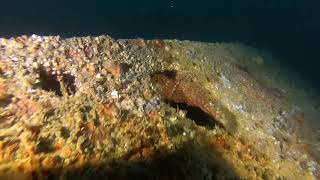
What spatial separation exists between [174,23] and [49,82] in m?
16.2

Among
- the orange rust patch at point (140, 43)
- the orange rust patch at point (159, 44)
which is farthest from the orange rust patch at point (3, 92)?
the orange rust patch at point (159, 44)

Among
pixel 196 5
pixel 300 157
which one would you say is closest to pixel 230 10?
pixel 196 5

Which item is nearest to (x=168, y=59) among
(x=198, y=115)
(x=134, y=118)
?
(x=198, y=115)

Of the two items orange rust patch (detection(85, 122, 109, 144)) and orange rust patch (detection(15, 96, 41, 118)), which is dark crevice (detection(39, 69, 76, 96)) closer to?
orange rust patch (detection(15, 96, 41, 118))

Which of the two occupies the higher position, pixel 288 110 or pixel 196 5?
pixel 196 5

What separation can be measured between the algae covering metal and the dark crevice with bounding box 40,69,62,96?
0.01 meters

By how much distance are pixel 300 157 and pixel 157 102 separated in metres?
2.44

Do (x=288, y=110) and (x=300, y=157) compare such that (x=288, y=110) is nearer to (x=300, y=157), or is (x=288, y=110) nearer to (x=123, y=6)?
(x=300, y=157)

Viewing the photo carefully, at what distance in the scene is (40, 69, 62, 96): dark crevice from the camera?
302cm

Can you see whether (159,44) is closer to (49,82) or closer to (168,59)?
(168,59)

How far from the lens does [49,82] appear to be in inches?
123

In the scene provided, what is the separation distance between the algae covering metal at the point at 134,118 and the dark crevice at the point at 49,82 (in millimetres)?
12

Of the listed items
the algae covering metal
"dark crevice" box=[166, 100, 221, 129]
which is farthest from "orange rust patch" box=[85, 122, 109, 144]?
"dark crevice" box=[166, 100, 221, 129]

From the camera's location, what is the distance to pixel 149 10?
20172 millimetres
